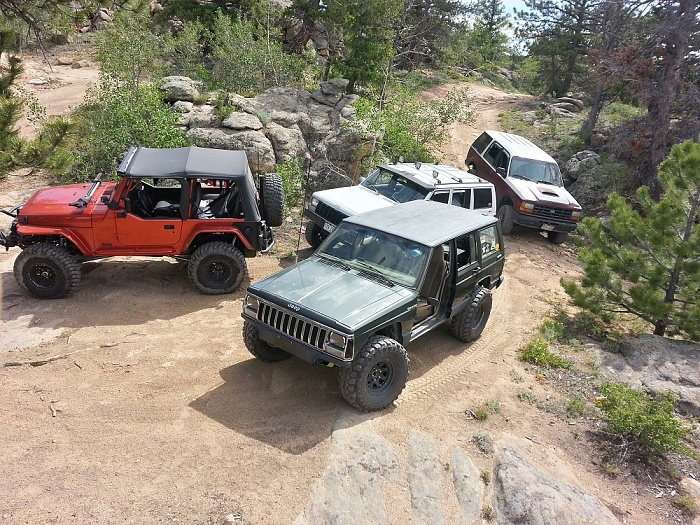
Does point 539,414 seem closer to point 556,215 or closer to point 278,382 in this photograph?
point 278,382

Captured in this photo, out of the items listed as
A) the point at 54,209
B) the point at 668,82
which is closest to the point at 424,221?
the point at 54,209

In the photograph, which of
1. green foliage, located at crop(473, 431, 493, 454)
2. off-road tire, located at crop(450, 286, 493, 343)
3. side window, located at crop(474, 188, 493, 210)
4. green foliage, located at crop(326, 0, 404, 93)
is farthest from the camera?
green foliage, located at crop(326, 0, 404, 93)

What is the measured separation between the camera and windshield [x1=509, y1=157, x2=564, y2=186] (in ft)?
43.1

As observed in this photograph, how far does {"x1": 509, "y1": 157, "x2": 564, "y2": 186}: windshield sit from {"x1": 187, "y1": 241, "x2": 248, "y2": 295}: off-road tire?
816 centimetres

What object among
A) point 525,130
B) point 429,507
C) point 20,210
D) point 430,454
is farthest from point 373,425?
point 525,130

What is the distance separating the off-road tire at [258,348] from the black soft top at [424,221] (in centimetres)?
183

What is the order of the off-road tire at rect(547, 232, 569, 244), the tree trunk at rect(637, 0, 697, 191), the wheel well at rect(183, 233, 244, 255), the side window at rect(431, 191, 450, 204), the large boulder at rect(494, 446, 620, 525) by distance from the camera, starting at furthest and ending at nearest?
the tree trunk at rect(637, 0, 697, 191), the off-road tire at rect(547, 232, 569, 244), the side window at rect(431, 191, 450, 204), the wheel well at rect(183, 233, 244, 255), the large boulder at rect(494, 446, 620, 525)

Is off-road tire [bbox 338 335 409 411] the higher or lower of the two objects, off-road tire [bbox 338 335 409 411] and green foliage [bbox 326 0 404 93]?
the lower

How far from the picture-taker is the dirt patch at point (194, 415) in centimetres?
432

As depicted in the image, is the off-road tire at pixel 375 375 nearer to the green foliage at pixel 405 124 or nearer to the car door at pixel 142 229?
the car door at pixel 142 229

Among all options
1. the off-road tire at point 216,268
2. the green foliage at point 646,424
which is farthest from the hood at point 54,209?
the green foliage at point 646,424

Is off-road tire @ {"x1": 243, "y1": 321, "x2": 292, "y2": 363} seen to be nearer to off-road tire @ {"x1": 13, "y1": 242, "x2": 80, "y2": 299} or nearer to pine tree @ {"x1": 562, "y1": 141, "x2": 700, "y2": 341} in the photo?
off-road tire @ {"x1": 13, "y1": 242, "x2": 80, "y2": 299}

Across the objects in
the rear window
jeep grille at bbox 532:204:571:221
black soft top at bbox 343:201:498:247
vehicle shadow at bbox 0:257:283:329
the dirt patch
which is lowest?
the dirt patch

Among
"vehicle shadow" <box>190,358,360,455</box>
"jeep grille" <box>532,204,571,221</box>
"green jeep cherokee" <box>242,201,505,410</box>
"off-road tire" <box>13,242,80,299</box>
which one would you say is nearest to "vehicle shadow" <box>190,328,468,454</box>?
"vehicle shadow" <box>190,358,360,455</box>
